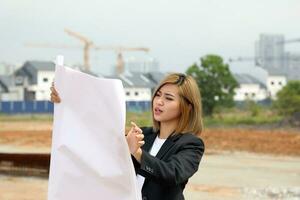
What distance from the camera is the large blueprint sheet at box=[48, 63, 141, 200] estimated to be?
2113 millimetres

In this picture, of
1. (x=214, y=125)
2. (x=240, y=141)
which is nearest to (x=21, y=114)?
(x=214, y=125)

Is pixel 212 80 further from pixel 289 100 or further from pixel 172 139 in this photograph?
pixel 172 139

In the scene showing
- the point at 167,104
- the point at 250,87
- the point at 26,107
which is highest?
the point at 167,104

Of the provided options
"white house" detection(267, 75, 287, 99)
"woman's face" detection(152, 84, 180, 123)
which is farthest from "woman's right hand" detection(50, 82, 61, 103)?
"white house" detection(267, 75, 287, 99)

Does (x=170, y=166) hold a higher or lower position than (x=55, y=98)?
lower

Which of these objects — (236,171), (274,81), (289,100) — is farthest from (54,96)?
(274,81)

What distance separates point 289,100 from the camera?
40094 millimetres

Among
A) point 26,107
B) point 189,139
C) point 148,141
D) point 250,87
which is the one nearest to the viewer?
point 189,139

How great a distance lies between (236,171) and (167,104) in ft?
40.7

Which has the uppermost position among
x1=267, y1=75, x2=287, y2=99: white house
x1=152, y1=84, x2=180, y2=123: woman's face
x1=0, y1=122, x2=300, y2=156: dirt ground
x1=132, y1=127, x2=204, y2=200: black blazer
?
x1=152, y1=84, x2=180, y2=123: woman's face

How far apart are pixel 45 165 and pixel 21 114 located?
147 feet

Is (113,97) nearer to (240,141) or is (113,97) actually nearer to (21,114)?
(240,141)

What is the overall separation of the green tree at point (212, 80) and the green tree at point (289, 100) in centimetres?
350

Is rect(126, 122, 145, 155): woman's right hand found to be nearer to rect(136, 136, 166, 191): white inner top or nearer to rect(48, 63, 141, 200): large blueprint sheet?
rect(48, 63, 141, 200): large blueprint sheet
